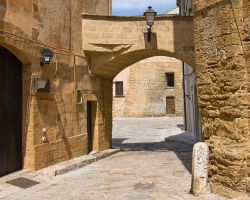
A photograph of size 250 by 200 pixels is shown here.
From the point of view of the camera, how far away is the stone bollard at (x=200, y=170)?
6176mm

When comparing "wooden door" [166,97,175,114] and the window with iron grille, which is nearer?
the window with iron grille

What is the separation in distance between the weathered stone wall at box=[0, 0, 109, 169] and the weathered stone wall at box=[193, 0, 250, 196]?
3831mm

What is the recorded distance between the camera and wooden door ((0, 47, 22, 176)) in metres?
7.53

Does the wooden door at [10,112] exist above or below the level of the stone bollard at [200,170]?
above

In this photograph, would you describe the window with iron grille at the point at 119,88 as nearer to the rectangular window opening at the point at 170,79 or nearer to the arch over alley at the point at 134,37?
the rectangular window opening at the point at 170,79

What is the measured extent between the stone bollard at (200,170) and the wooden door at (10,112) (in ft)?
12.8

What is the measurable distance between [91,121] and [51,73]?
309cm

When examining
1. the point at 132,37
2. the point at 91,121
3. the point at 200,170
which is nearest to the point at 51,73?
the point at 132,37

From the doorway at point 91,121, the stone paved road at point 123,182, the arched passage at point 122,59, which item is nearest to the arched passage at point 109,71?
the arched passage at point 122,59

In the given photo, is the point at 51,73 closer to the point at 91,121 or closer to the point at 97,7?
the point at 91,121

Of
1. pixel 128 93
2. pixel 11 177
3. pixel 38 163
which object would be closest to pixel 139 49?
pixel 38 163

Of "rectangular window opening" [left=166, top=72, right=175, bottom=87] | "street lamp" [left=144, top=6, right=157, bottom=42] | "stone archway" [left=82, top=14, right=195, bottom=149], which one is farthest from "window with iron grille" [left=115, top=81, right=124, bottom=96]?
"street lamp" [left=144, top=6, right=157, bottom=42]

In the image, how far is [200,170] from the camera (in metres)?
6.24

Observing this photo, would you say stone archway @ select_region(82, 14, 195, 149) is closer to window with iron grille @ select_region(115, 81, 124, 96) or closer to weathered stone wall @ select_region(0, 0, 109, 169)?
weathered stone wall @ select_region(0, 0, 109, 169)
